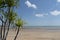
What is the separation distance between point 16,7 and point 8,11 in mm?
488

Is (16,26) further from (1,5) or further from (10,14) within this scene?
(1,5)

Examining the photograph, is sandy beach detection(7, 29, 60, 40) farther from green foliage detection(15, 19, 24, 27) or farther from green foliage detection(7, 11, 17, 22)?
green foliage detection(7, 11, 17, 22)

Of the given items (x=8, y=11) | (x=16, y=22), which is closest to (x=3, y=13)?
(x=8, y=11)

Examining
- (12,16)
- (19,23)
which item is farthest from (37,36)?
(12,16)

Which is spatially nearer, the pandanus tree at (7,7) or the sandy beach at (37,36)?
the pandanus tree at (7,7)

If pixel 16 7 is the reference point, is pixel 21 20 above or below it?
below

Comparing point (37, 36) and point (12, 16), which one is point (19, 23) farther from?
point (37, 36)

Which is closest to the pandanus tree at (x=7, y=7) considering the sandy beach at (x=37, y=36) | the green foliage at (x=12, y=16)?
the green foliage at (x=12, y=16)

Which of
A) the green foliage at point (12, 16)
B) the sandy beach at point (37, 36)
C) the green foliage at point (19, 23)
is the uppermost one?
the green foliage at point (12, 16)

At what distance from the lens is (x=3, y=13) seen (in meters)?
8.31

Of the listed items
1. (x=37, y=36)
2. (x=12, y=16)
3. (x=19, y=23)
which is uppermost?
(x=12, y=16)

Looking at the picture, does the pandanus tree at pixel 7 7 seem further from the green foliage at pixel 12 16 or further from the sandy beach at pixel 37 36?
the sandy beach at pixel 37 36

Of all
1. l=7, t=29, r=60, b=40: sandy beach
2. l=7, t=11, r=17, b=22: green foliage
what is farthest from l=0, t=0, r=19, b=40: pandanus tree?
l=7, t=29, r=60, b=40: sandy beach

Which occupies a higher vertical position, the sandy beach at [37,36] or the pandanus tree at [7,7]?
the pandanus tree at [7,7]
